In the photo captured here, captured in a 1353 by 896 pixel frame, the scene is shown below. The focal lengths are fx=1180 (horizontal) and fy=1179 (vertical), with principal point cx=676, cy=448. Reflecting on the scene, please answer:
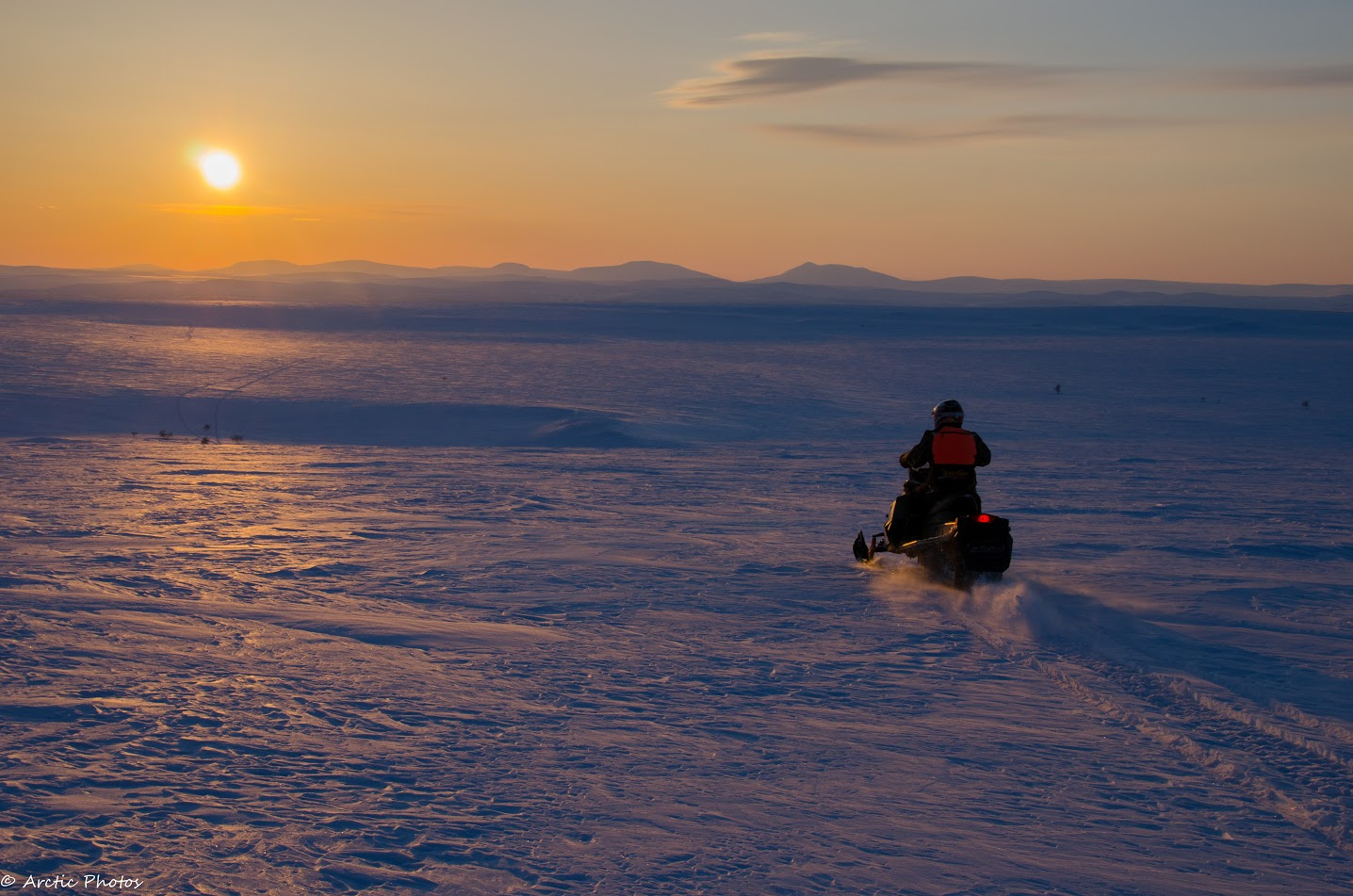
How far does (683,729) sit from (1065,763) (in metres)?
1.71

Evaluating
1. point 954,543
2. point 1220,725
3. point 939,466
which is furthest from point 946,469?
point 1220,725

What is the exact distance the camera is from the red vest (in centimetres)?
903

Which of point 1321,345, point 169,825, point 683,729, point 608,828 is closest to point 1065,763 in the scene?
point 683,729

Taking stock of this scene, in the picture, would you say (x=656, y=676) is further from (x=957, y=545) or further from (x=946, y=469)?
(x=946, y=469)

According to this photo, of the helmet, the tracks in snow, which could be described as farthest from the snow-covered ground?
the helmet

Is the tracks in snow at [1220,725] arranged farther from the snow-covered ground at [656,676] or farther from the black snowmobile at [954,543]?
the black snowmobile at [954,543]

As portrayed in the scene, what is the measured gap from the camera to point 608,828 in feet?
14.4

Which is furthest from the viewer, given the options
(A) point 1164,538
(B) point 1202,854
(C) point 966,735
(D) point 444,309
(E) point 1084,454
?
(D) point 444,309

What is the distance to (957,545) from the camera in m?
8.34

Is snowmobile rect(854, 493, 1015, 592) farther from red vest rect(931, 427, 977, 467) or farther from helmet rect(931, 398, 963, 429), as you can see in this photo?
helmet rect(931, 398, 963, 429)

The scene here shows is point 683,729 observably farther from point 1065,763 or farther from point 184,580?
point 184,580

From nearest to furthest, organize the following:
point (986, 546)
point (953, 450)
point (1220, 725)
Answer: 1. point (1220, 725)
2. point (986, 546)
3. point (953, 450)

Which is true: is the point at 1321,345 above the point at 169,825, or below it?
above

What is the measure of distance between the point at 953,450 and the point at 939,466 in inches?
6.9
